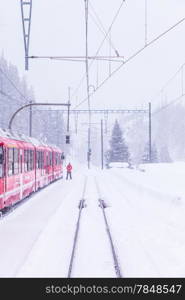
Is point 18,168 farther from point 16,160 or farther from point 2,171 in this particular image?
point 2,171

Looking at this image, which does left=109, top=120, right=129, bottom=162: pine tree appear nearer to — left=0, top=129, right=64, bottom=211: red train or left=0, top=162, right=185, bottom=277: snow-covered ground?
left=0, top=129, right=64, bottom=211: red train

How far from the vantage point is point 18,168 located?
62.1 feet

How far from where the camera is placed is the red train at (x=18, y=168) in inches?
624

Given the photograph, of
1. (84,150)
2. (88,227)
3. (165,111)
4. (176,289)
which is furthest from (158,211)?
(84,150)

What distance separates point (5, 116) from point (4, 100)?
237 cm

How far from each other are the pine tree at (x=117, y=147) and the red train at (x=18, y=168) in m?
42.7

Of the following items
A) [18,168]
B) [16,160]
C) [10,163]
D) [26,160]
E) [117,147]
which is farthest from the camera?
[117,147]

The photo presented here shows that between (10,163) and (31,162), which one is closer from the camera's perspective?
(10,163)

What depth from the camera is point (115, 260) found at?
31.0ft

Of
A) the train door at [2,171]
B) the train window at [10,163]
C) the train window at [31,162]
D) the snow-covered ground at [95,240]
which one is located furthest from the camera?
the train window at [31,162]

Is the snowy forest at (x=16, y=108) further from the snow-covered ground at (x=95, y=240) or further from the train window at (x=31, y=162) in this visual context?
the snow-covered ground at (x=95, y=240)

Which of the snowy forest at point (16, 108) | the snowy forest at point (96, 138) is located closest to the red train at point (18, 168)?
the snowy forest at point (96, 138)

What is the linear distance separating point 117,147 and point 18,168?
55.5 m

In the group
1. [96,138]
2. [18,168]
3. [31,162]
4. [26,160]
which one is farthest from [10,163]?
[96,138]
